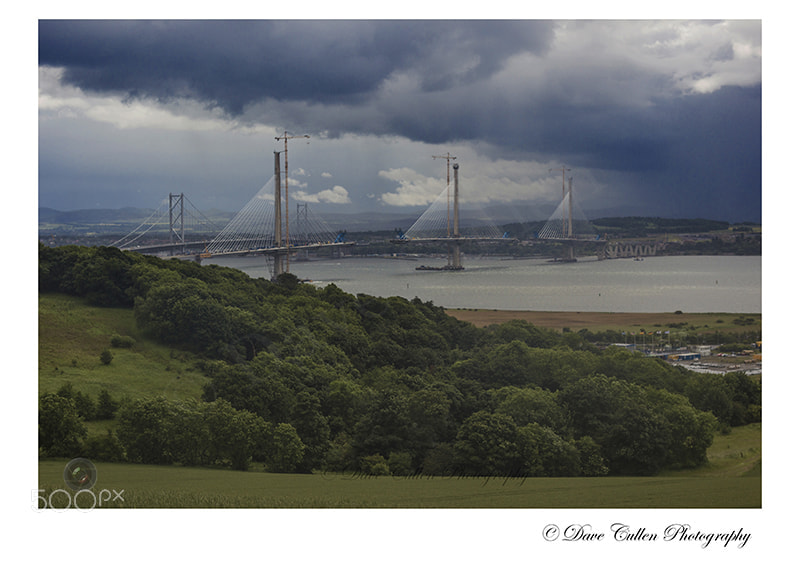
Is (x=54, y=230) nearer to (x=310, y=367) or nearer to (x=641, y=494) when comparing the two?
(x=310, y=367)

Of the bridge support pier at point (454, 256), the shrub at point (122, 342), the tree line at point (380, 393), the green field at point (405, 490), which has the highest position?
the bridge support pier at point (454, 256)

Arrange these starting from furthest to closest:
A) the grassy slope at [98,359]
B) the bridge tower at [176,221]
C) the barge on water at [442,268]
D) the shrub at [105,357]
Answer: the barge on water at [442,268] < the bridge tower at [176,221] < the shrub at [105,357] < the grassy slope at [98,359]

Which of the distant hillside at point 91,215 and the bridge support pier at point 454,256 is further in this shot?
the bridge support pier at point 454,256

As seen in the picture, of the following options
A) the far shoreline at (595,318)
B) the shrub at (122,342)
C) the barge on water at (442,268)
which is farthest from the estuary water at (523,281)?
the shrub at (122,342)

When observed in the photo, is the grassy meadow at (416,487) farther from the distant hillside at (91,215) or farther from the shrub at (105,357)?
the distant hillside at (91,215)

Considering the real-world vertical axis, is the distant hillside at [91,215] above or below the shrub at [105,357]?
above

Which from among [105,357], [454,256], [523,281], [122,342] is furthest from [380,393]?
[454,256]
